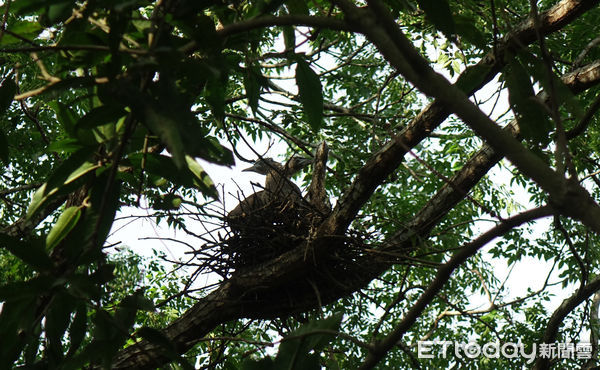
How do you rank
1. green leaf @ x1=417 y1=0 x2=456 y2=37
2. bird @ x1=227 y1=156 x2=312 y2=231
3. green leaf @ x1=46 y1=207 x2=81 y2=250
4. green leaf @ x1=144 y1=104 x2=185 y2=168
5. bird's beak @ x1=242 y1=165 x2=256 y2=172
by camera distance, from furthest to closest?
bird's beak @ x1=242 y1=165 x2=256 y2=172 < bird @ x1=227 y1=156 x2=312 y2=231 < green leaf @ x1=46 y1=207 x2=81 y2=250 < green leaf @ x1=417 y1=0 x2=456 y2=37 < green leaf @ x1=144 y1=104 x2=185 y2=168

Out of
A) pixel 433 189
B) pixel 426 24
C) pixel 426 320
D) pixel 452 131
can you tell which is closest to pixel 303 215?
pixel 426 24

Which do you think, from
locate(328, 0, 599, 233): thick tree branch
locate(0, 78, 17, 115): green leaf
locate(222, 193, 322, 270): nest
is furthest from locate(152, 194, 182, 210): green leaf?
locate(222, 193, 322, 270): nest

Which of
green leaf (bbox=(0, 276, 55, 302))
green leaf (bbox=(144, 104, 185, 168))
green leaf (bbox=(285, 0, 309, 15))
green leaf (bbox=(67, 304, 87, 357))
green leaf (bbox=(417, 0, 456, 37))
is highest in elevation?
green leaf (bbox=(285, 0, 309, 15))

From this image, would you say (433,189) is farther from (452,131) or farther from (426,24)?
(426,24)

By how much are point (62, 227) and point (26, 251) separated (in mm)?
216

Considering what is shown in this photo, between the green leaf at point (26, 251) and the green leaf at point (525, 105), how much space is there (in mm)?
1416

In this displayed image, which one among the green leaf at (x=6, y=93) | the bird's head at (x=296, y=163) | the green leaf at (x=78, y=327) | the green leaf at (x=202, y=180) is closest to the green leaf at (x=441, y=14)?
the green leaf at (x=202, y=180)

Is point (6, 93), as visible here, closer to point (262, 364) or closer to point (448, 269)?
point (262, 364)

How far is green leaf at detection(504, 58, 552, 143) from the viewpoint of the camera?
6.66 feet

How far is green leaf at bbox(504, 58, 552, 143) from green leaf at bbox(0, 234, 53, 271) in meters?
1.42

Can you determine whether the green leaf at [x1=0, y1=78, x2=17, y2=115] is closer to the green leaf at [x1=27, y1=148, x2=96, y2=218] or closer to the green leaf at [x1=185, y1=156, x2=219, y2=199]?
the green leaf at [x1=27, y1=148, x2=96, y2=218]

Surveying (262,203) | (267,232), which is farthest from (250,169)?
(267,232)

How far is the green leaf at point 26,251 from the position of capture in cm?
192

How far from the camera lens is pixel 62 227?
2.13 m
